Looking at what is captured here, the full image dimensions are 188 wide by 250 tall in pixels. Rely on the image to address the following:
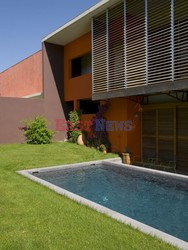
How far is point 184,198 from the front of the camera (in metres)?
6.85

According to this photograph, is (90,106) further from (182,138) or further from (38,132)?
(182,138)

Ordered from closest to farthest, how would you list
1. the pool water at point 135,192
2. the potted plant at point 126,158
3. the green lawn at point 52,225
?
1. the green lawn at point 52,225
2. the pool water at point 135,192
3. the potted plant at point 126,158

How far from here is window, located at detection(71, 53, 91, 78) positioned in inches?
676

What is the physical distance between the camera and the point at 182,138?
10.5 m

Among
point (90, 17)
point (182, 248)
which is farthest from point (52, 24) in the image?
point (182, 248)

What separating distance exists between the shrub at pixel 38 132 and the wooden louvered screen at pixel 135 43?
23.2ft

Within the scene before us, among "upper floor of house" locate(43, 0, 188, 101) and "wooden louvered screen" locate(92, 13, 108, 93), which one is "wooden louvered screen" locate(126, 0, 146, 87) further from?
"wooden louvered screen" locate(92, 13, 108, 93)

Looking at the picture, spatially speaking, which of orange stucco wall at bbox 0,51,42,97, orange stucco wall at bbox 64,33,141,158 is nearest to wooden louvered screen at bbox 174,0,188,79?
orange stucco wall at bbox 64,33,141,158

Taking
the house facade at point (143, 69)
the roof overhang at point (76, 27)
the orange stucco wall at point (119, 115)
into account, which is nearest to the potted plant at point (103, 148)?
the orange stucco wall at point (119, 115)

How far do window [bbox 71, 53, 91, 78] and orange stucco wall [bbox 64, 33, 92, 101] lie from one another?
0.51 m

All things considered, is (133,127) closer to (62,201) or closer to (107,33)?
(107,33)

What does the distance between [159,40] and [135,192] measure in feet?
17.5

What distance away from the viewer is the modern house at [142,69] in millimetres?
8469

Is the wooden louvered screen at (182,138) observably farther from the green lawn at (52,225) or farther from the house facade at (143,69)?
the green lawn at (52,225)
